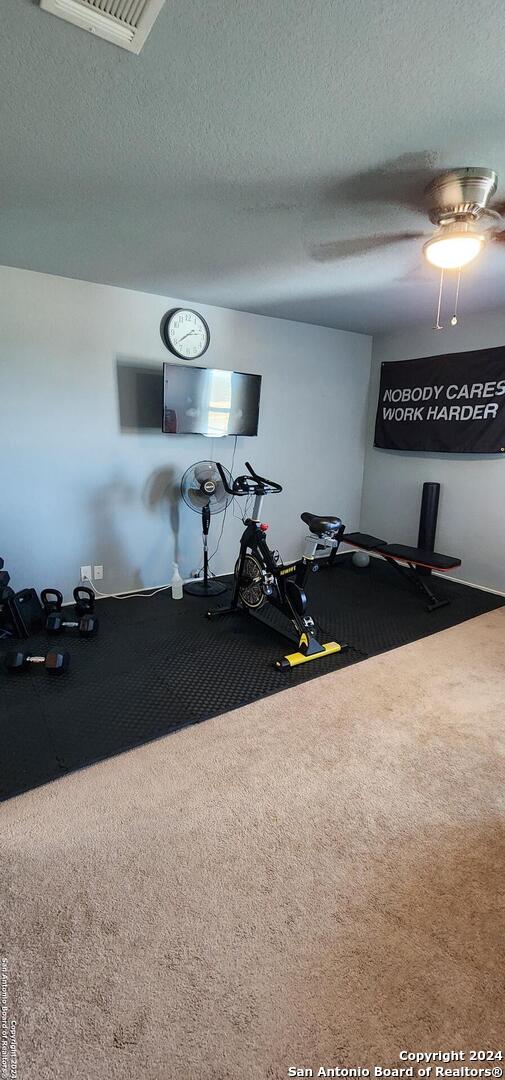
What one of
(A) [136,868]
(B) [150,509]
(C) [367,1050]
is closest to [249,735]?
(A) [136,868]

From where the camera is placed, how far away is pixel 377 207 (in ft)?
6.15

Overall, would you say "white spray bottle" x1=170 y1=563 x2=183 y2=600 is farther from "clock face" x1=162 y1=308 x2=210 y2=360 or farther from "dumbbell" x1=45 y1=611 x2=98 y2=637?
"clock face" x1=162 y1=308 x2=210 y2=360

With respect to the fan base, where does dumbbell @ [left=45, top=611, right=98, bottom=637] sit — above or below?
below

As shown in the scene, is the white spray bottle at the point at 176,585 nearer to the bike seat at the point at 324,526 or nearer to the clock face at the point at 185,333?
the bike seat at the point at 324,526

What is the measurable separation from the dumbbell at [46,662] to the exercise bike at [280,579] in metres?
1.08

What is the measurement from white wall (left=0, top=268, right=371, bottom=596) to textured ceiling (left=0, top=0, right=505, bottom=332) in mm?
579

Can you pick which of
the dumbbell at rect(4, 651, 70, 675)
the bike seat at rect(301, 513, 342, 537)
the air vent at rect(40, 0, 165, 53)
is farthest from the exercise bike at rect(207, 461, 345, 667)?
the air vent at rect(40, 0, 165, 53)

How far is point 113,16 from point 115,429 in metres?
2.43

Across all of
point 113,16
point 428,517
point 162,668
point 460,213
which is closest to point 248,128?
point 113,16

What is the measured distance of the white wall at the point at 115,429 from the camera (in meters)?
2.95

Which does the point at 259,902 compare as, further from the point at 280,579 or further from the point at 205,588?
the point at 205,588

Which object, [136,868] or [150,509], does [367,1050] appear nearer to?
[136,868]

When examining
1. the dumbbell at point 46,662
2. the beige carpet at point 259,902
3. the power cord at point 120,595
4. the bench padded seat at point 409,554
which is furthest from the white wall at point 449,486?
the dumbbell at point 46,662

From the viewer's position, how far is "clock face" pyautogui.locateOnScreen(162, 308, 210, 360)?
3.32m
